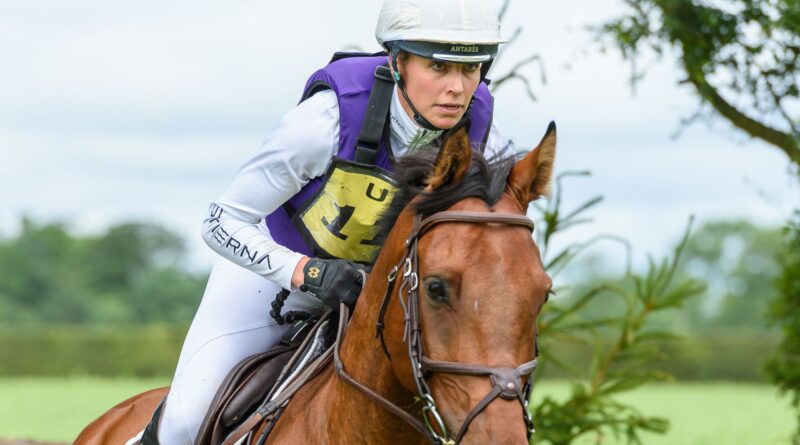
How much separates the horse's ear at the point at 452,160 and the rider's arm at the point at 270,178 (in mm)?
962

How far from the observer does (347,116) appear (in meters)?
4.59

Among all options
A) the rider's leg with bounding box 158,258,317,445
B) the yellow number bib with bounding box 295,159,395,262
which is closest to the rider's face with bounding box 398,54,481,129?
the yellow number bib with bounding box 295,159,395,262

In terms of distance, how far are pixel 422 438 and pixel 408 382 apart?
0.30 m

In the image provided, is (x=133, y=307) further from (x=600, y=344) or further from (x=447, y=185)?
(x=447, y=185)

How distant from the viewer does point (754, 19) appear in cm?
843

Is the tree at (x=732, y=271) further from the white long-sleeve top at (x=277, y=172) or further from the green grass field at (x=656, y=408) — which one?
the white long-sleeve top at (x=277, y=172)

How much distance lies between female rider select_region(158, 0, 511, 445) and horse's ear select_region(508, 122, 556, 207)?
0.37 metres

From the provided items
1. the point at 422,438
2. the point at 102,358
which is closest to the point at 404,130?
the point at 422,438

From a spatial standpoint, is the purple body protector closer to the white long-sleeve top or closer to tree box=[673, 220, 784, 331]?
the white long-sleeve top

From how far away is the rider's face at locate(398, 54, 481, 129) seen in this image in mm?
4289

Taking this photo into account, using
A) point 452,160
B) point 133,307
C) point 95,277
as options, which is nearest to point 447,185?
point 452,160

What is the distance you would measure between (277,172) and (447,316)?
136 centimetres

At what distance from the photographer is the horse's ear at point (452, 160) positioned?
357 cm

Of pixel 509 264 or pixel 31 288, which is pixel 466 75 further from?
pixel 31 288
